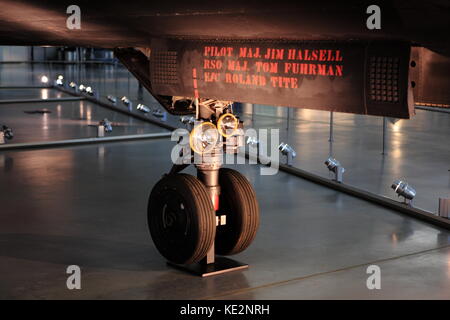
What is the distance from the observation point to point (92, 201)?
37.4 feet

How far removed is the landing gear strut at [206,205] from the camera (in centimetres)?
770

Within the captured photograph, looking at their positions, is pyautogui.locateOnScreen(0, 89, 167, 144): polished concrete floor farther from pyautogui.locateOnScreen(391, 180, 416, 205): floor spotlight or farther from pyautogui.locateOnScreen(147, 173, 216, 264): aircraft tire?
pyautogui.locateOnScreen(147, 173, 216, 264): aircraft tire

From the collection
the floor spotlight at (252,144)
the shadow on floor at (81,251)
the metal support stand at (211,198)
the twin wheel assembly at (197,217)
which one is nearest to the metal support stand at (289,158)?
the floor spotlight at (252,144)

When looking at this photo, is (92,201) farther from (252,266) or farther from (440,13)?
(440,13)

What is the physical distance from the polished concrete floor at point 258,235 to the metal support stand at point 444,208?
0.27 meters

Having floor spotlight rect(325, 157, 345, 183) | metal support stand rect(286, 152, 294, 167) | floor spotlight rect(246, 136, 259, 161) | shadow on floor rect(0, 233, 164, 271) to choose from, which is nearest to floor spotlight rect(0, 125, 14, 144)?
floor spotlight rect(246, 136, 259, 161)

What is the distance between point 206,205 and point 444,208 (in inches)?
163

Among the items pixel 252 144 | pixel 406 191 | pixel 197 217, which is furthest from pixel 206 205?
pixel 252 144

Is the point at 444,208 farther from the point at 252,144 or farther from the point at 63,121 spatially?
the point at 63,121

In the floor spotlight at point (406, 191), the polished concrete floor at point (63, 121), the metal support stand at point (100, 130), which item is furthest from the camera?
the polished concrete floor at point (63, 121)

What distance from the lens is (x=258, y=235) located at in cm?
960

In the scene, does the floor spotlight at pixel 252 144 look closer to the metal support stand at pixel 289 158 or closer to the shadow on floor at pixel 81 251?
the metal support stand at pixel 289 158

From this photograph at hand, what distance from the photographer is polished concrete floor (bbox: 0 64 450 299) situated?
302 inches
